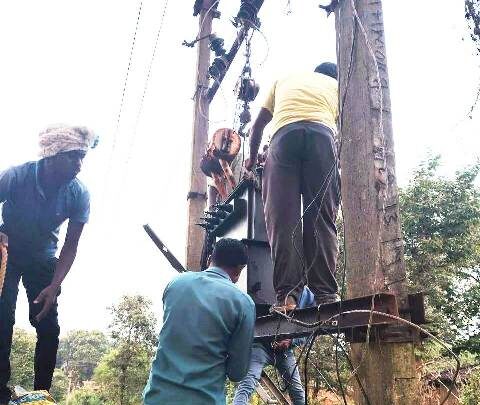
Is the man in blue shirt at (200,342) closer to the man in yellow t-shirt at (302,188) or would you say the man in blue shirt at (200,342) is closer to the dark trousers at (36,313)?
the man in yellow t-shirt at (302,188)

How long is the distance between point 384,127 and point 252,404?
1024 centimetres

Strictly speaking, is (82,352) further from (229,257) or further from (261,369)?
(229,257)

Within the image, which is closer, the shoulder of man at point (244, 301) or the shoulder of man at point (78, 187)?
the shoulder of man at point (244, 301)

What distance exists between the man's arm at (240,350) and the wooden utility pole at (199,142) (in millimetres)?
3702

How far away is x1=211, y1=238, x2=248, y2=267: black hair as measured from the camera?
9.51 feet

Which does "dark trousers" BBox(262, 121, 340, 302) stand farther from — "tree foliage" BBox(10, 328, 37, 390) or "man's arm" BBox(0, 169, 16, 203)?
"tree foliage" BBox(10, 328, 37, 390)

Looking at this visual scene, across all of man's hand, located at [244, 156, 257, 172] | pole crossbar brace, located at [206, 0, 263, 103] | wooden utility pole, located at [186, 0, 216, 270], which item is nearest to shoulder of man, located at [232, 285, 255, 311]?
man's hand, located at [244, 156, 257, 172]

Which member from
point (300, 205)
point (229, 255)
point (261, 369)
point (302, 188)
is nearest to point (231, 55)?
point (302, 188)

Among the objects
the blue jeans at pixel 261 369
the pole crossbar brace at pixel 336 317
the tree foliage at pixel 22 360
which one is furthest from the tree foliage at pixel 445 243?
the tree foliage at pixel 22 360

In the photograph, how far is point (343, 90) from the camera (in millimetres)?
2627

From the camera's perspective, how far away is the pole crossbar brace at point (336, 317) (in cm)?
207

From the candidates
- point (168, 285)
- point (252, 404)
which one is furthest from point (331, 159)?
point (252, 404)

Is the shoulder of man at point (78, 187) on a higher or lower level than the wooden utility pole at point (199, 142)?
lower

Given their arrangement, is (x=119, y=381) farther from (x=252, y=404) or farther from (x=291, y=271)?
(x=291, y=271)
